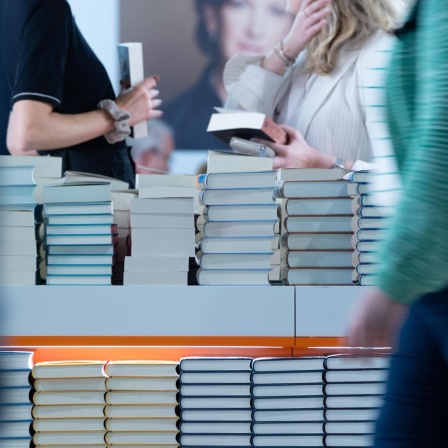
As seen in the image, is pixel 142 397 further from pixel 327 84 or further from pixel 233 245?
pixel 327 84

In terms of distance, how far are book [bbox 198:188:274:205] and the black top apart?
83cm

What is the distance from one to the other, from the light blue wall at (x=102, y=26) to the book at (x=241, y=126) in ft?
7.74

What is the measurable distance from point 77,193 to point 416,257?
4.52ft

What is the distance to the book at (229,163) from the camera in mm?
2521

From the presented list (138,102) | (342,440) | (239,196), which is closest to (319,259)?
(239,196)

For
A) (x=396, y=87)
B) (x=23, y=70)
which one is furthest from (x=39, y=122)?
(x=396, y=87)

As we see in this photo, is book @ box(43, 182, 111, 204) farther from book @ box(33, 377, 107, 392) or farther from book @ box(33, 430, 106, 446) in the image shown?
book @ box(33, 430, 106, 446)

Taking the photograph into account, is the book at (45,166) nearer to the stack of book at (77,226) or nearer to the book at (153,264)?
the stack of book at (77,226)

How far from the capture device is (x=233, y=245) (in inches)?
92.8

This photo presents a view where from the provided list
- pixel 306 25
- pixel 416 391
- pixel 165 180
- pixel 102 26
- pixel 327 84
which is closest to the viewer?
pixel 416 391

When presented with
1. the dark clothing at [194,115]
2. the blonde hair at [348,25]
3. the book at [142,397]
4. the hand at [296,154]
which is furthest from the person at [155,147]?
the book at [142,397]

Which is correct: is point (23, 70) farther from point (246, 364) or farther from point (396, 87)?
point (396, 87)

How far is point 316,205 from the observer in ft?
7.75

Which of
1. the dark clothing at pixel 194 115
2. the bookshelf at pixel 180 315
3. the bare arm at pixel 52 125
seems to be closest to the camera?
the bookshelf at pixel 180 315
